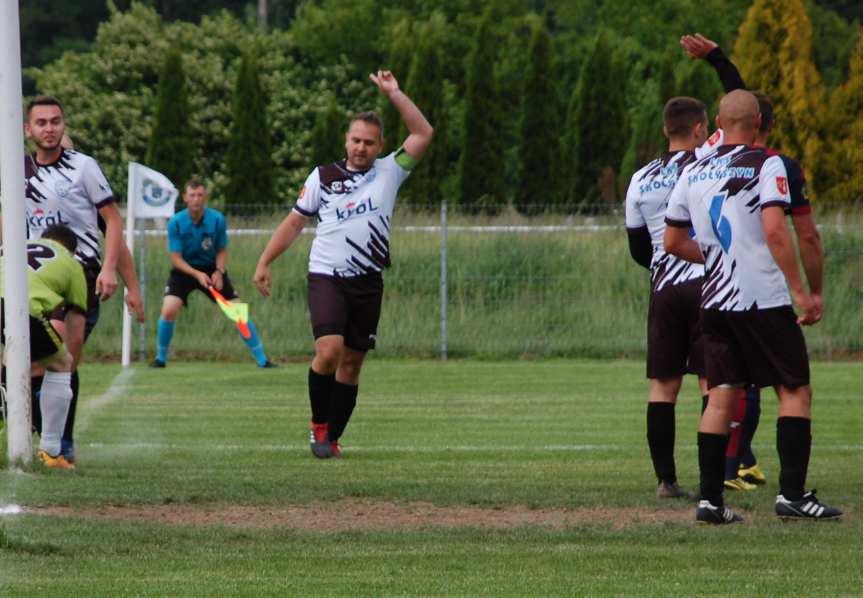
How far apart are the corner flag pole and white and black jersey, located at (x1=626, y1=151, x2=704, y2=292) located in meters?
3.26

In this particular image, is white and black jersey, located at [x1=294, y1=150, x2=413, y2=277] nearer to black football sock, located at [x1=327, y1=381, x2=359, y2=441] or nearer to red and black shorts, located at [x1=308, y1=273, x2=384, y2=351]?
red and black shorts, located at [x1=308, y1=273, x2=384, y2=351]

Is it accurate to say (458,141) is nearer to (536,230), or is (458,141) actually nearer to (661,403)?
(536,230)

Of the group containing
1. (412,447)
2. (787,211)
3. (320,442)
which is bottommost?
(412,447)

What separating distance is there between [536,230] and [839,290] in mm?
4199

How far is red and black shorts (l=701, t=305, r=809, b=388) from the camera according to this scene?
25.6 ft

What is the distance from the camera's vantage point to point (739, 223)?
782 centimetres

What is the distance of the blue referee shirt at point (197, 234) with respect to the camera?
1962cm

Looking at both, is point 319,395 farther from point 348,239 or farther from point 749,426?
point 749,426

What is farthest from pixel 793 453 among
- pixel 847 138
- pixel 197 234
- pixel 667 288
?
pixel 847 138

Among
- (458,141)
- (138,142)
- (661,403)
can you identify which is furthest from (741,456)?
(138,142)

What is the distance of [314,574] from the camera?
6449mm

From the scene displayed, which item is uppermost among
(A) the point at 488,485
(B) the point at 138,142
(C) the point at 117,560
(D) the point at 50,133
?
(D) the point at 50,133

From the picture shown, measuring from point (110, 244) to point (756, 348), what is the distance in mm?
4136

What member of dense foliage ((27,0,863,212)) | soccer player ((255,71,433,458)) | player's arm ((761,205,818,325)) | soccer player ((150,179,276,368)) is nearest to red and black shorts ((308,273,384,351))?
soccer player ((255,71,433,458))
